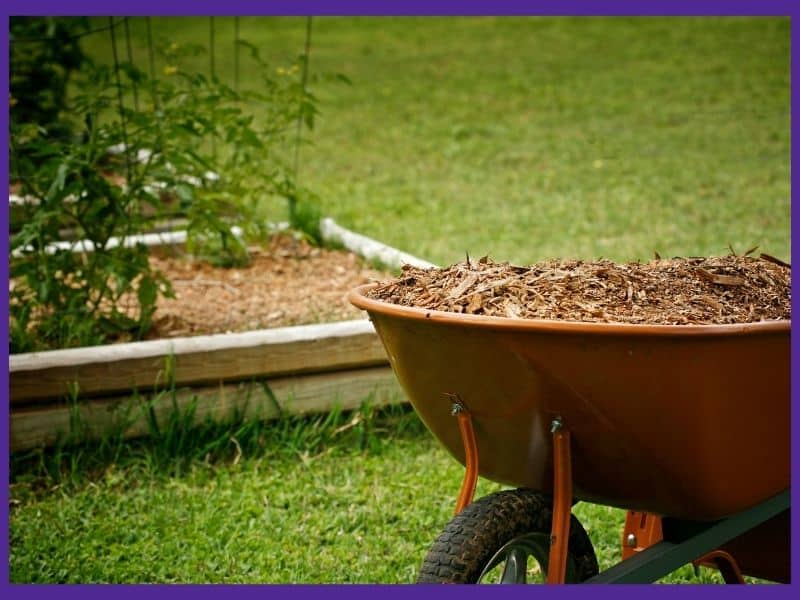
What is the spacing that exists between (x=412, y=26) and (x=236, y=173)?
11.0m

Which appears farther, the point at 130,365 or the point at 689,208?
the point at 689,208

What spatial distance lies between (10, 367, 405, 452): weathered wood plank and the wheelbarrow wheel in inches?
58.4

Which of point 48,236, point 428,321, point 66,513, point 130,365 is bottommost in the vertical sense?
point 66,513

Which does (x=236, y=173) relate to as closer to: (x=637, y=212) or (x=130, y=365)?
(x=130, y=365)

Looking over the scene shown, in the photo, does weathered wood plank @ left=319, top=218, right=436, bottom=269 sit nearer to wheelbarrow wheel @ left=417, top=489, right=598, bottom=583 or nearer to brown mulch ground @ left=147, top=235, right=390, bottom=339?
brown mulch ground @ left=147, top=235, right=390, bottom=339

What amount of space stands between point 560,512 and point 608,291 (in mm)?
380

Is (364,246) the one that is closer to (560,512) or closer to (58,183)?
(58,183)

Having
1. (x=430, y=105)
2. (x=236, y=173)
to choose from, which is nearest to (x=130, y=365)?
(x=236, y=173)

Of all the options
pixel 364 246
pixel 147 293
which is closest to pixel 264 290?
pixel 364 246

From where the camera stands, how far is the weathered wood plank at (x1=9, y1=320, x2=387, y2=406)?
10.1 ft

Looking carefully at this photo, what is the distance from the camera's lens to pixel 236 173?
4.35 meters

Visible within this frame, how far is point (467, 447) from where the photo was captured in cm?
181

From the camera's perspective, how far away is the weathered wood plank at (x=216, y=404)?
309cm

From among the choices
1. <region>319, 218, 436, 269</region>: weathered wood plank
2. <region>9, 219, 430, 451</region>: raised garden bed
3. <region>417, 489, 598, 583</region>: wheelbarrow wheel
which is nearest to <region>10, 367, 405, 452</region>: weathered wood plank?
<region>9, 219, 430, 451</region>: raised garden bed
